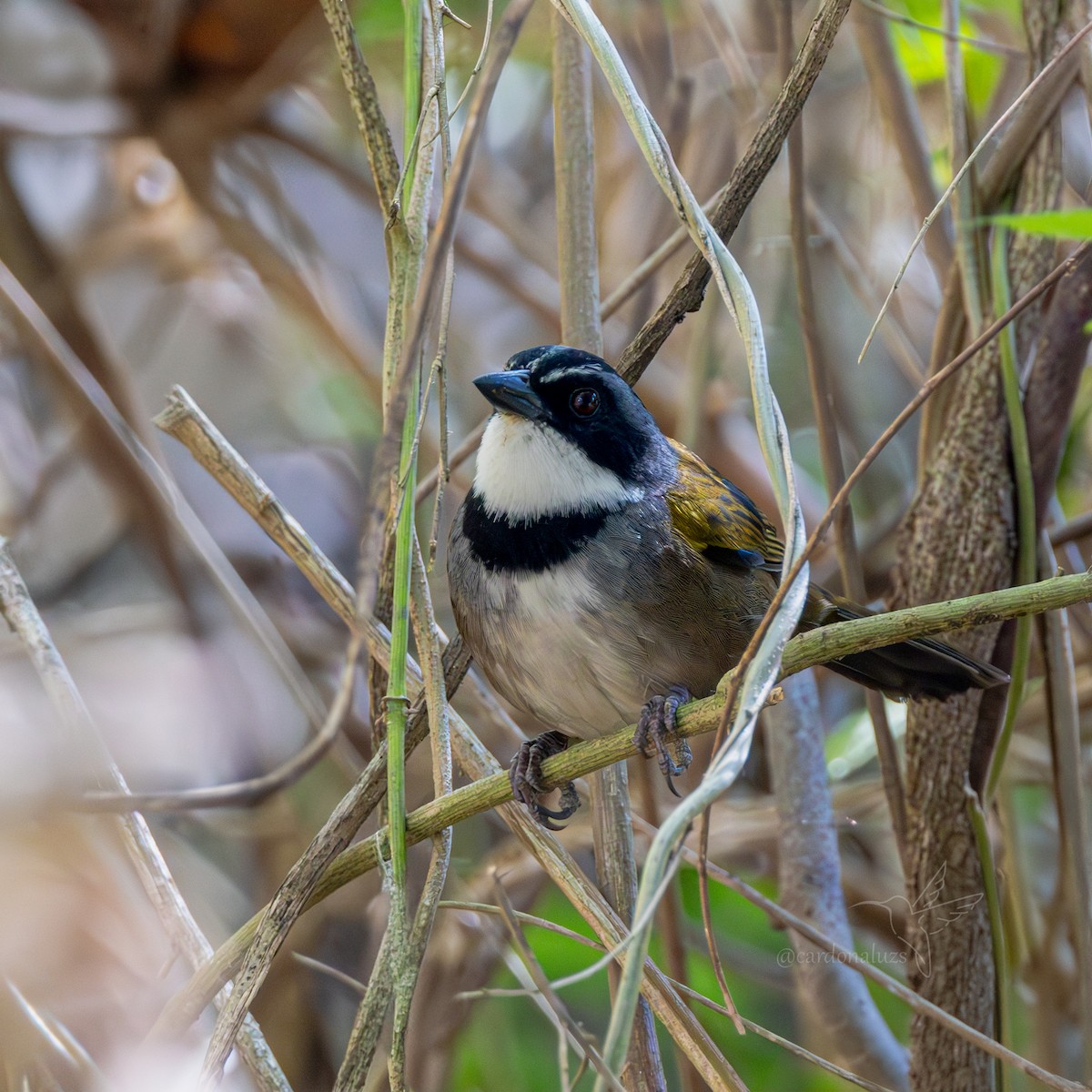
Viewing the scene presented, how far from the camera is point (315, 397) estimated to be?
416 centimetres

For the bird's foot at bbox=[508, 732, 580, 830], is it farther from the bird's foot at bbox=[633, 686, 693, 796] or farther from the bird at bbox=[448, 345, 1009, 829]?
the bird's foot at bbox=[633, 686, 693, 796]

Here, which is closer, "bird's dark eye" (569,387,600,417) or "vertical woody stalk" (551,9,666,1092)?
"vertical woody stalk" (551,9,666,1092)

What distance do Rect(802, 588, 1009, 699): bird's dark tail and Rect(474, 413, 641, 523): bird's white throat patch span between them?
523mm

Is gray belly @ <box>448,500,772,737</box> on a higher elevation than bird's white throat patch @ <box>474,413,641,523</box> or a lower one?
lower

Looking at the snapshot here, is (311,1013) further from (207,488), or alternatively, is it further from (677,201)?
(677,201)

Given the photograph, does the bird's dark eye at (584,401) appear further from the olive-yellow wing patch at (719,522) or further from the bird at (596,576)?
the olive-yellow wing patch at (719,522)

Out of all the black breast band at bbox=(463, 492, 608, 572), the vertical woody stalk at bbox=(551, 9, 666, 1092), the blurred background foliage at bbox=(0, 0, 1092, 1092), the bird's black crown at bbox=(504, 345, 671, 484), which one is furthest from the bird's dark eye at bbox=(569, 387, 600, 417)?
the blurred background foliage at bbox=(0, 0, 1092, 1092)

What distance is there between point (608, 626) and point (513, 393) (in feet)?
1.62

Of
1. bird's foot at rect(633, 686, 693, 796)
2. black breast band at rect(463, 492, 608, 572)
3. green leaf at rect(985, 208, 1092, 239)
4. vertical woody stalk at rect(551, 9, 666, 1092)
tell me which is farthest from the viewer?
black breast band at rect(463, 492, 608, 572)

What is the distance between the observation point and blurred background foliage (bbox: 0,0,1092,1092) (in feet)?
9.66

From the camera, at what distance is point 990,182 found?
95.8 inches

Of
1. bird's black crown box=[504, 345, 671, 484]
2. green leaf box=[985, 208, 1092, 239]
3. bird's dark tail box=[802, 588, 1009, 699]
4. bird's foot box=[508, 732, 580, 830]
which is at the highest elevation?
green leaf box=[985, 208, 1092, 239]

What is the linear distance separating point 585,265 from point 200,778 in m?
2.16

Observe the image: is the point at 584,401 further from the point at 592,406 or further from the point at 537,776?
the point at 537,776
